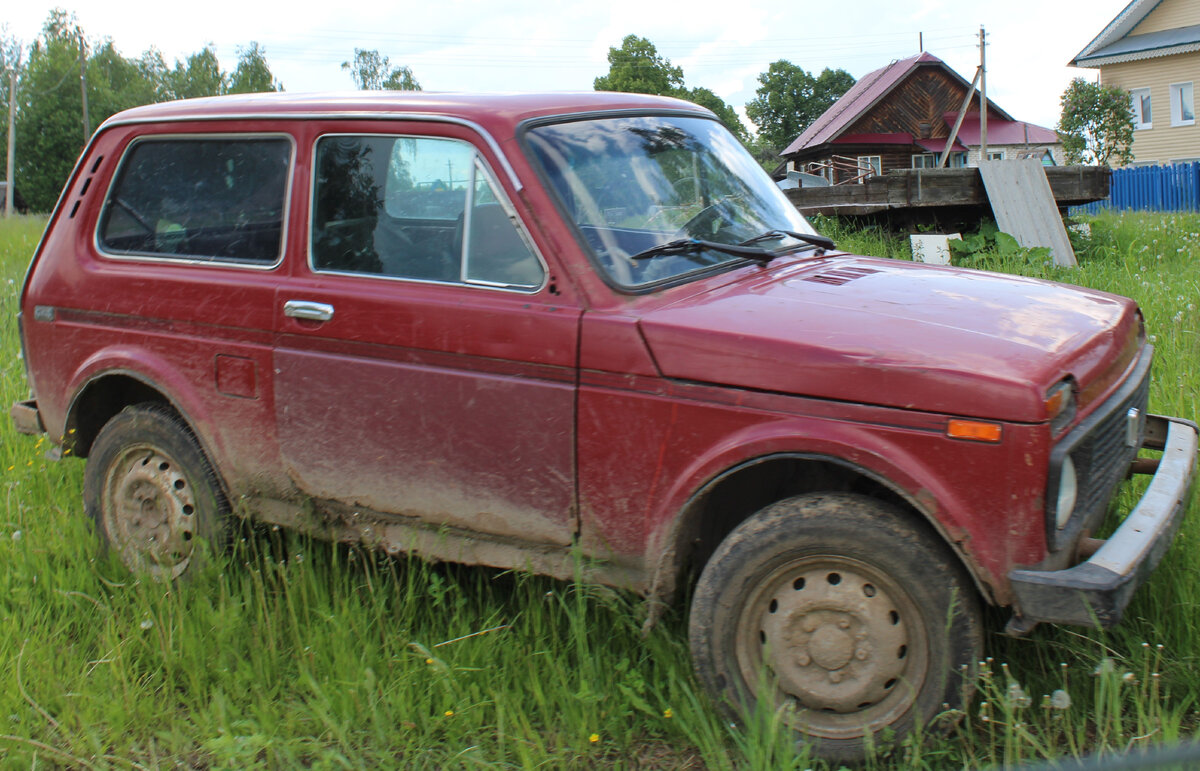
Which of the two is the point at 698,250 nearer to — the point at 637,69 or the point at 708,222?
the point at 708,222

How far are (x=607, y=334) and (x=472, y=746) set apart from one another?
4.19 ft

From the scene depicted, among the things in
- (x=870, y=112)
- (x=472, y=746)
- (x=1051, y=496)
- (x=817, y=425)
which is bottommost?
(x=472, y=746)

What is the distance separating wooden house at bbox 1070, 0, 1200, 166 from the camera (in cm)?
3600

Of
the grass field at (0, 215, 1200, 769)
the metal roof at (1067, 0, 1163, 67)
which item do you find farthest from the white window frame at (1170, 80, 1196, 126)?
the grass field at (0, 215, 1200, 769)

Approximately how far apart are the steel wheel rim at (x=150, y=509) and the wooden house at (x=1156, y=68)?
39.8 meters

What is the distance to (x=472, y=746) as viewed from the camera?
3002mm

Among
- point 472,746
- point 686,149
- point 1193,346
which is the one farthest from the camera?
point 1193,346

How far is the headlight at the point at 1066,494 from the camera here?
2.65 meters

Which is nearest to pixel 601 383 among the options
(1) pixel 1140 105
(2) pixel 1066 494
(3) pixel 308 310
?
(3) pixel 308 310

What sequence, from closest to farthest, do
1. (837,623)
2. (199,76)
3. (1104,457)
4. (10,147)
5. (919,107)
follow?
(837,623), (1104,457), (10,147), (919,107), (199,76)

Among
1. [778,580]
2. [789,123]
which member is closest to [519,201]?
[778,580]

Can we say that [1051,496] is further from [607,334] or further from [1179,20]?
[1179,20]

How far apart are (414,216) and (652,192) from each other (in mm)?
821

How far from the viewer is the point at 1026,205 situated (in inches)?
367
